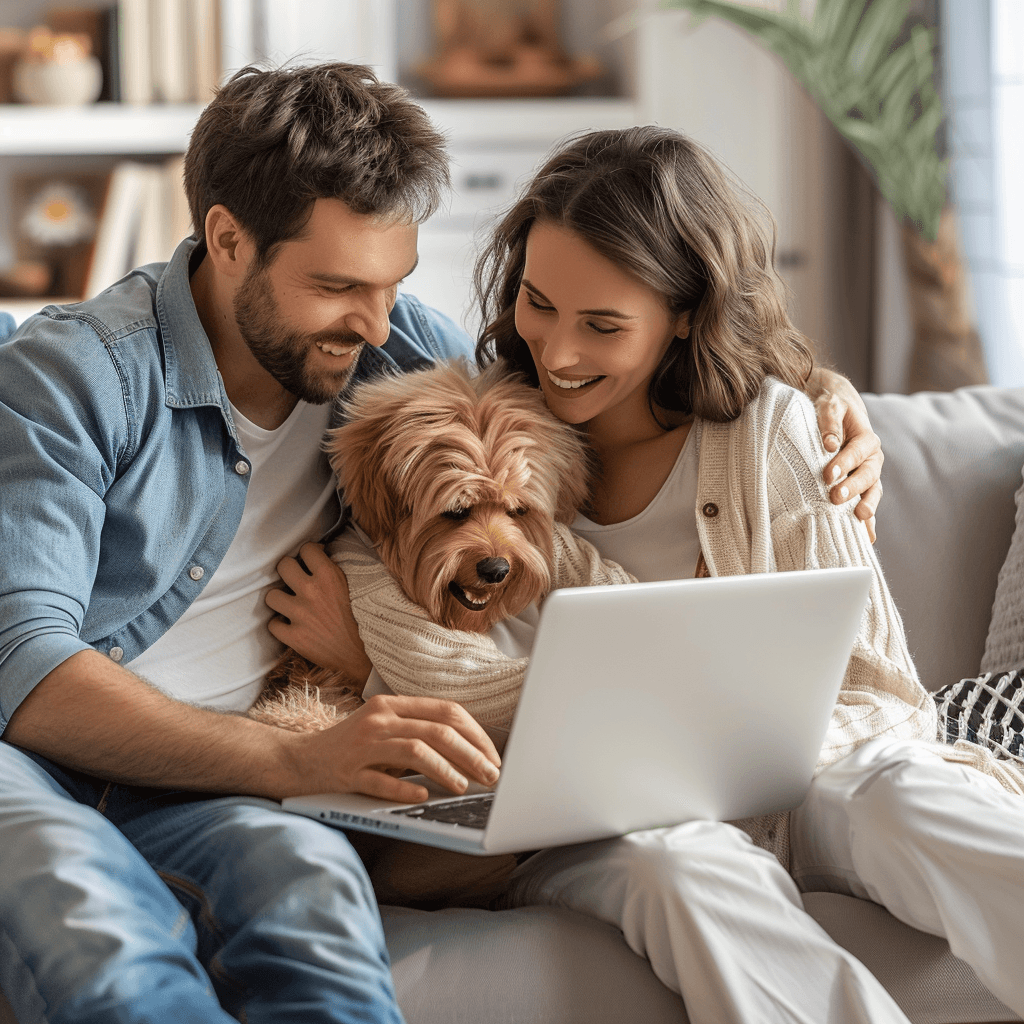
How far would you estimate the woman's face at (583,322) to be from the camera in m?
1.42

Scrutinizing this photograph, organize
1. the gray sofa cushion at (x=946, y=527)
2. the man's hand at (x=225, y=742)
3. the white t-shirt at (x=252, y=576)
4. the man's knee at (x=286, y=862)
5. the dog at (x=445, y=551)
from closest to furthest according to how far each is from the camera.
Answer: the man's knee at (x=286, y=862) → the man's hand at (x=225, y=742) → the dog at (x=445, y=551) → the white t-shirt at (x=252, y=576) → the gray sofa cushion at (x=946, y=527)

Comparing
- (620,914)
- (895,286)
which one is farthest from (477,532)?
(895,286)

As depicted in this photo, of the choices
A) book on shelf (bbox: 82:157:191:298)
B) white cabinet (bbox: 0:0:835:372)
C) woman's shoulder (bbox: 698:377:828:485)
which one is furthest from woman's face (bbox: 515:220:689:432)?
book on shelf (bbox: 82:157:191:298)

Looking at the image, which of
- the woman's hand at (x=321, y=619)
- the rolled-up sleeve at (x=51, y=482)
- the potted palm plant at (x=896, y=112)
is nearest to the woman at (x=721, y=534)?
the woman's hand at (x=321, y=619)

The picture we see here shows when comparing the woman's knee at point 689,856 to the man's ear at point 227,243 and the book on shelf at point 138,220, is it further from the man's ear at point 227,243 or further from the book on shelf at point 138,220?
the book on shelf at point 138,220

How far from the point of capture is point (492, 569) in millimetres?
1317

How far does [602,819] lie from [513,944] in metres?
0.16

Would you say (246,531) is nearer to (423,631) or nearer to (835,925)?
(423,631)

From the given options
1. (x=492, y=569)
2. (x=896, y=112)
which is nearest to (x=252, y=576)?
(x=492, y=569)

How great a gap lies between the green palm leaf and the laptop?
2.09 meters

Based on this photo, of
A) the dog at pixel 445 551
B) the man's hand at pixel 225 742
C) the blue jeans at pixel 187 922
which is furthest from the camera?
the dog at pixel 445 551

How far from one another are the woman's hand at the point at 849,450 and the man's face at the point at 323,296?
1.89 feet

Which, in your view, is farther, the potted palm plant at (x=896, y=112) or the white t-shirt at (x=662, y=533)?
the potted palm plant at (x=896, y=112)

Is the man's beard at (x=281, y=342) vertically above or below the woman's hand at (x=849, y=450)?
above
